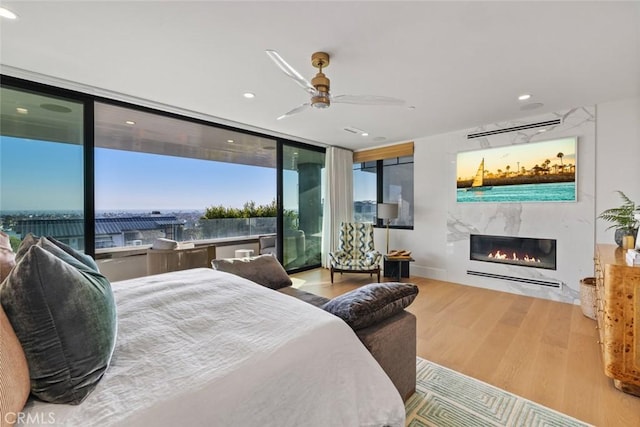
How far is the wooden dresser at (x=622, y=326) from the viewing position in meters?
1.82

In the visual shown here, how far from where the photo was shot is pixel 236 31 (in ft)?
6.43

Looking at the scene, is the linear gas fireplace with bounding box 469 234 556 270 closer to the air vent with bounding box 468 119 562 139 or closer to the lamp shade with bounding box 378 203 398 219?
the lamp shade with bounding box 378 203 398 219

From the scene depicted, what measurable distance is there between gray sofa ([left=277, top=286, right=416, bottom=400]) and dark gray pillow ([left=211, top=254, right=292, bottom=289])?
1187 millimetres

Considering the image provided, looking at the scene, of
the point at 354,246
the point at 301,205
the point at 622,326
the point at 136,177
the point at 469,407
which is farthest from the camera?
the point at 301,205

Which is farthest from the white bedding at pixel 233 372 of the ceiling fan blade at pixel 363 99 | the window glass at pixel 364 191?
the window glass at pixel 364 191

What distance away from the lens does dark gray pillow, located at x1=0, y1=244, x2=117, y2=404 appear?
0.81m

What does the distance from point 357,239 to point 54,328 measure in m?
4.44

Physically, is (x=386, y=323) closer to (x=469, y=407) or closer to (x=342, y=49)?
(x=469, y=407)

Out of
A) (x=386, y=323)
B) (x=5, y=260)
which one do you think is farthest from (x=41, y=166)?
(x=386, y=323)

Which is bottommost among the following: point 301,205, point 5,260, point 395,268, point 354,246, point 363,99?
point 395,268

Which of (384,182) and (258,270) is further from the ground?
(384,182)

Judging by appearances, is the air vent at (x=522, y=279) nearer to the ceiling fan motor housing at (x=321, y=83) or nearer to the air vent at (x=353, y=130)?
the air vent at (x=353, y=130)

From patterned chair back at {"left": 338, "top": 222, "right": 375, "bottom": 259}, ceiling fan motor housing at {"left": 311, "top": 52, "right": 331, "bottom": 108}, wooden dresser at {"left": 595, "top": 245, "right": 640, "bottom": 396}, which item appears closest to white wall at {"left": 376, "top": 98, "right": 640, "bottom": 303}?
patterned chair back at {"left": 338, "top": 222, "right": 375, "bottom": 259}

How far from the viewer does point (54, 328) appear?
2.77ft
